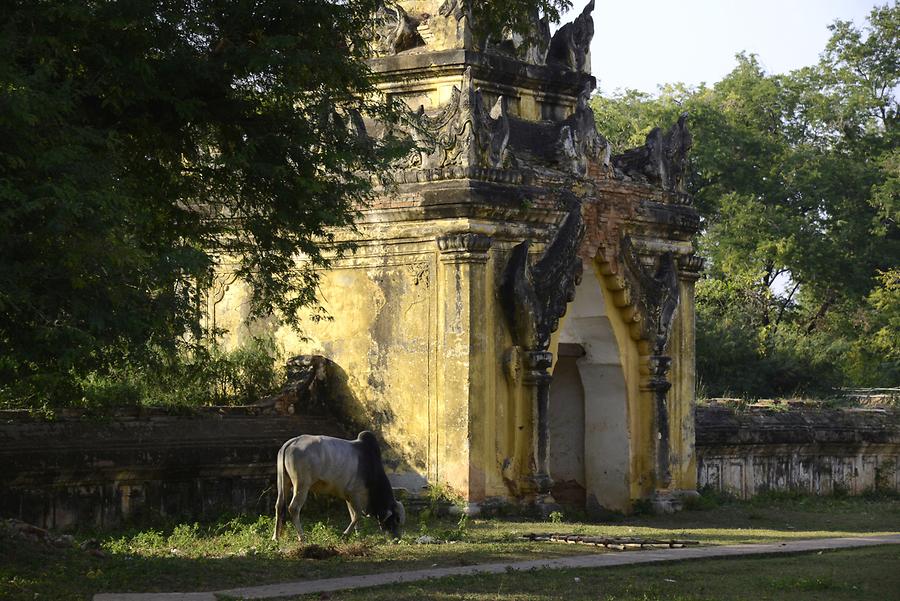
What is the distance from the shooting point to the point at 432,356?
17.0 meters

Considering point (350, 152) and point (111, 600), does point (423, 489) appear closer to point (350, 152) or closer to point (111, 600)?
point (350, 152)

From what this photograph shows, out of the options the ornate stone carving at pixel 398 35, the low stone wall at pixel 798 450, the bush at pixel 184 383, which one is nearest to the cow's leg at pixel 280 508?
the bush at pixel 184 383

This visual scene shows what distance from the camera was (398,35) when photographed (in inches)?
728

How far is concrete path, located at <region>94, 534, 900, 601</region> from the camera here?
35.4ft

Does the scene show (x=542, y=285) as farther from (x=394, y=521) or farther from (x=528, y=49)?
(x=394, y=521)

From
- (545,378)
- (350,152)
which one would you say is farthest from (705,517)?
(350,152)

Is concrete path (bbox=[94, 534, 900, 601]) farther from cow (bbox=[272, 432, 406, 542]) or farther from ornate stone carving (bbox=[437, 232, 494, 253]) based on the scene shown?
ornate stone carving (bbox=[437, 232, 494, 253])

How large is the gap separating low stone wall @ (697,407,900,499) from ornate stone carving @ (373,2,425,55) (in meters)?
6.95

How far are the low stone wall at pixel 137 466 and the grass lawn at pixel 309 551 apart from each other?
36 cm

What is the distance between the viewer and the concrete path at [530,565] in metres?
10.8

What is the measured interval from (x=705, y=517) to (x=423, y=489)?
4081 mm

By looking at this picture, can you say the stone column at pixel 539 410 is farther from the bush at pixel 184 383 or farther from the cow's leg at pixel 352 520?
the cow's leg at pixel 352 520

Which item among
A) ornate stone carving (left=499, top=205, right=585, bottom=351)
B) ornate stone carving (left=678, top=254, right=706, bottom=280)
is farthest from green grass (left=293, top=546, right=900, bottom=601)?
ornate stone carving (left=678, top=254, right=706, bottom=280)

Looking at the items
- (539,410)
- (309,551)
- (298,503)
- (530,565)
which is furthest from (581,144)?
(309,551)
